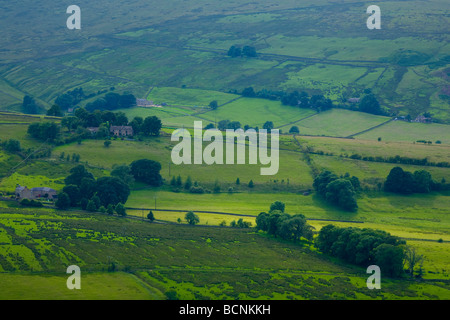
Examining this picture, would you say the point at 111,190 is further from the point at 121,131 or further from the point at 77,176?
the point at 121,131

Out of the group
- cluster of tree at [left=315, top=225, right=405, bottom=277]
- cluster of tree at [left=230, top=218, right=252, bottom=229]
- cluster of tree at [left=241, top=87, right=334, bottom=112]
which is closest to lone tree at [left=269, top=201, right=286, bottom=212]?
cluster of tree at [left=230, top=218, right=252, bottom=229]

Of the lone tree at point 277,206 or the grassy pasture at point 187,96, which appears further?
the grassy pasture at point 187,96

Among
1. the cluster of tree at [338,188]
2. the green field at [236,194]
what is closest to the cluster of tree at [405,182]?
the green field at [236,194]

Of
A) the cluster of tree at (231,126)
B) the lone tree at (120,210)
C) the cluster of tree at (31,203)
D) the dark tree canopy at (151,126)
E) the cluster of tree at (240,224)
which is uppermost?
the cluster of tree at (231,126)

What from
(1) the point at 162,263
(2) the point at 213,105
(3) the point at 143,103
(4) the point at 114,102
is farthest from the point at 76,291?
(3) the point at 143,103

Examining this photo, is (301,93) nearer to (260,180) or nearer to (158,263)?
(260,180)

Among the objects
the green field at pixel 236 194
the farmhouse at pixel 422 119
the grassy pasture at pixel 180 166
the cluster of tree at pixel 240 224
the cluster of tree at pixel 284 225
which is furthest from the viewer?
the farmhouse at pixel 422 119

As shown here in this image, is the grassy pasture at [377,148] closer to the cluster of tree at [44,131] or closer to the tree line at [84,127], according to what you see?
the tree line at [84,127]
